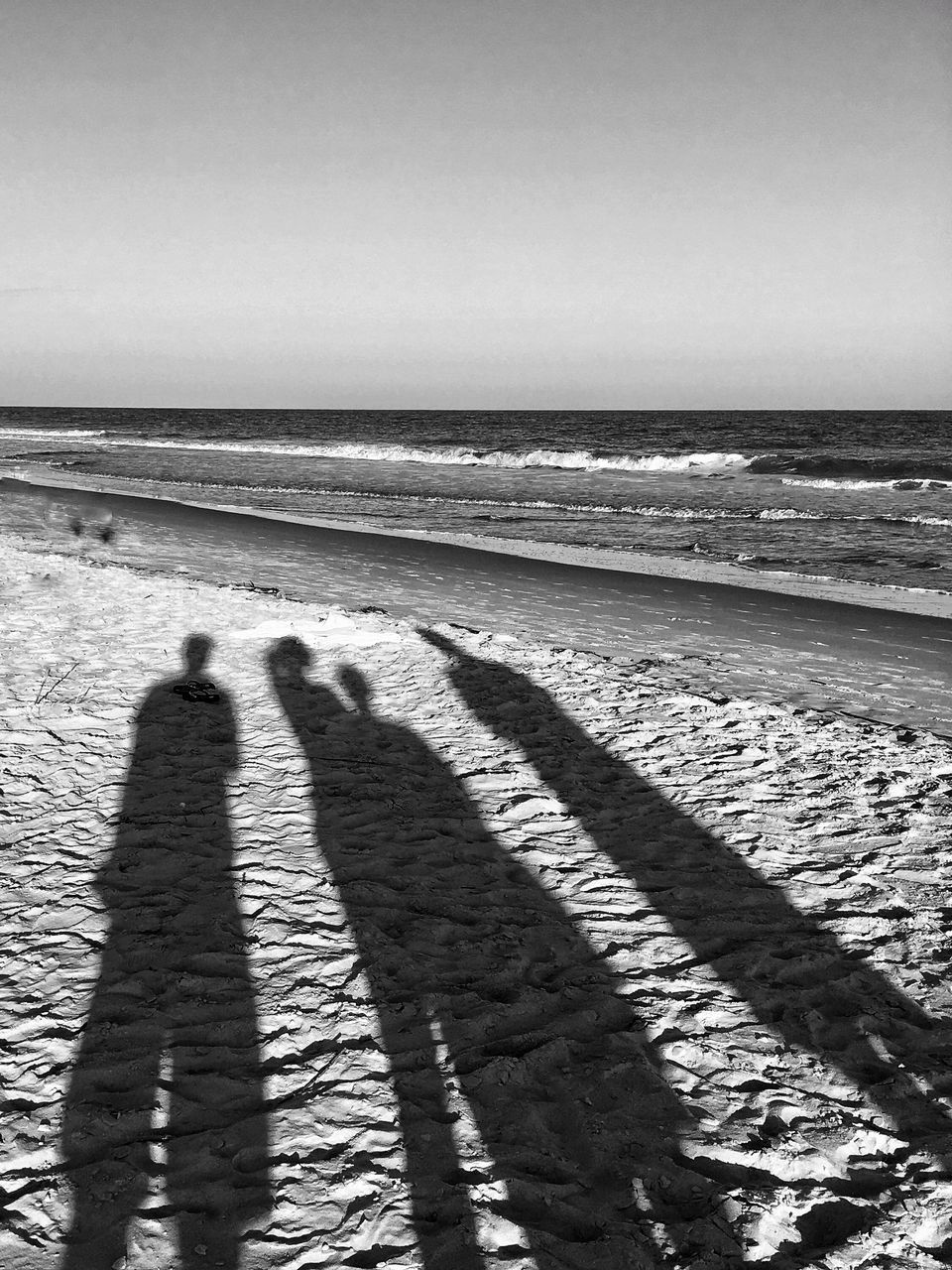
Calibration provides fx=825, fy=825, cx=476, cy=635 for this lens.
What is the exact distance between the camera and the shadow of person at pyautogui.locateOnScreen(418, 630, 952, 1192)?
2.72 meters

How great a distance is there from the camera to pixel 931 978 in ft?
10.5

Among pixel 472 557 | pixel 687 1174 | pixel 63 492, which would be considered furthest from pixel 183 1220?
pixel 63 492

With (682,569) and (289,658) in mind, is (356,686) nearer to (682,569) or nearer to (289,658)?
(289,658)

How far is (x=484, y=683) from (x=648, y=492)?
56.7ft

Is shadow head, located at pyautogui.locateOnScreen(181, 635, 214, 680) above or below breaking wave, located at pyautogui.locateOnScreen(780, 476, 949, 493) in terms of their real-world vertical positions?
below

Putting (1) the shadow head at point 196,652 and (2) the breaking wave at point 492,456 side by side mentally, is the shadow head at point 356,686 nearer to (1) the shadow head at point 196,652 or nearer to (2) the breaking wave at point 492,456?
(1) the shadow head at point 196,652

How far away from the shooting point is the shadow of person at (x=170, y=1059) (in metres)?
2.18

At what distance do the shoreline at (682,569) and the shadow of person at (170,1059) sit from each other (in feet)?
26.6

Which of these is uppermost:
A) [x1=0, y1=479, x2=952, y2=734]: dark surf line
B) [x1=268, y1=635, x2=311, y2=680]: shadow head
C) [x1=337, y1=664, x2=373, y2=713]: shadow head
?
[x1=0, y1=479, x2=952, y2=734]: dark surf line

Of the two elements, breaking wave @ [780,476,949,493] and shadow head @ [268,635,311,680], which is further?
breaking wave @ [780,476,949,493]

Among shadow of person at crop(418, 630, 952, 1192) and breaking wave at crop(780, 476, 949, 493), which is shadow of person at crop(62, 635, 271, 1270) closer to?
shadow of person at crop(418, 630, 952, 1192)

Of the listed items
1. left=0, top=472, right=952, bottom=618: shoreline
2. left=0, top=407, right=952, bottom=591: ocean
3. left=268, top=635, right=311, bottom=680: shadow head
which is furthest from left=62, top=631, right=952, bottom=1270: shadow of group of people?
left=0, top=407, right=952, bottom=591: ocean

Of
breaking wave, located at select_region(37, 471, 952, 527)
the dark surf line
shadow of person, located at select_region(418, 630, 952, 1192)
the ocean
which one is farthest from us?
breaking wave, located at select_region(37, 471, 952, 527)

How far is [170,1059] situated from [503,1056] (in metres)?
1.09
